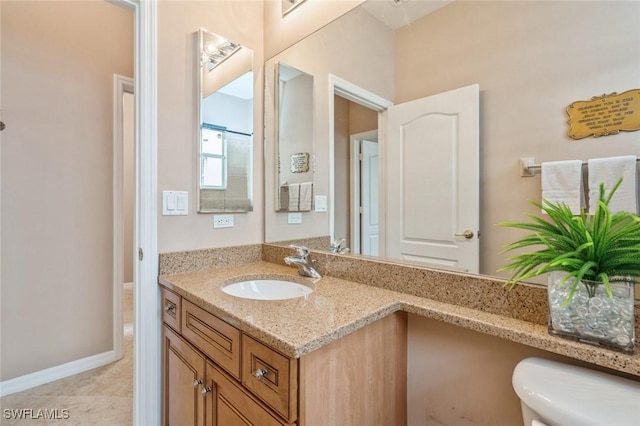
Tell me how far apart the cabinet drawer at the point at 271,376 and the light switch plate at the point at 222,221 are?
0.86m

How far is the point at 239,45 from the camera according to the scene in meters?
1.70

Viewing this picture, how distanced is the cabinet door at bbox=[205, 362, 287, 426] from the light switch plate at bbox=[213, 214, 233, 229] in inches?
29.7

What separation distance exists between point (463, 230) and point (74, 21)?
2808 mm

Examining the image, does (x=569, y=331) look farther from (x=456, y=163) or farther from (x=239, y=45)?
(x=239, y=45)

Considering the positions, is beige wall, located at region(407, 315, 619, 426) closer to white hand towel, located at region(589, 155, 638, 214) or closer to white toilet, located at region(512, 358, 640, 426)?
white toilet, located at region(512, 358, 640, 426)

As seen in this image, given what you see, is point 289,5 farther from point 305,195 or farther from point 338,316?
point 338,316

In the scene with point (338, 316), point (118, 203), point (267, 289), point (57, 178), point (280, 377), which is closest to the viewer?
point (280, 377)

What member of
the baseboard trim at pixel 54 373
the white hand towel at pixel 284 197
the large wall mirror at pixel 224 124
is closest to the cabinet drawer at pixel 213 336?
the large wall mirror at pixel 224 124

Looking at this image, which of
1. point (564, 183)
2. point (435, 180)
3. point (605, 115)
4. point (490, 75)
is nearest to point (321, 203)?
point (435, 180)

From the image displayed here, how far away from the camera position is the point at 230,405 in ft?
3.13

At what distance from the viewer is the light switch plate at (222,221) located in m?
1.62

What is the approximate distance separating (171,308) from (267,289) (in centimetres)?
43

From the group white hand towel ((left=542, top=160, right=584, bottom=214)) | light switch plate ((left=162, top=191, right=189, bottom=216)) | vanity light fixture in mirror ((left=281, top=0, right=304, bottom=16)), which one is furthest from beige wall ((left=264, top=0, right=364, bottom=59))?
white hand towel ((left=542, top=160, right=584, bottom=214))

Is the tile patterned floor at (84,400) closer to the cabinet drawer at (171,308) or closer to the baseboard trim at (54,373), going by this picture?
the baseboard trim at (54,373)
